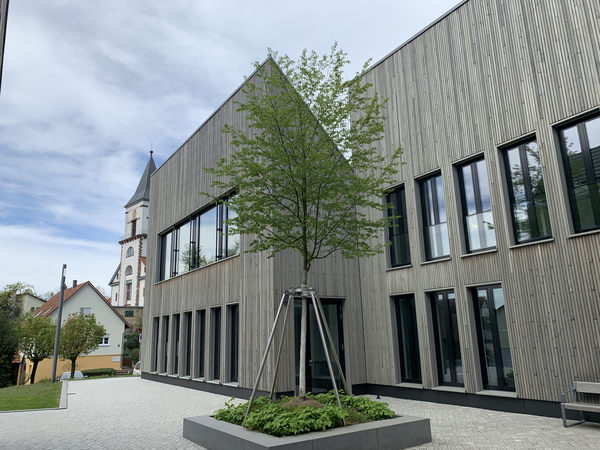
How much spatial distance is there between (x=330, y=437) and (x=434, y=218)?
6.90 meters

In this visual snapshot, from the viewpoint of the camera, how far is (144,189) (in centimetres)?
6812

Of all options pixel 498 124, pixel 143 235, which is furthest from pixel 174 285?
pixel 143 235

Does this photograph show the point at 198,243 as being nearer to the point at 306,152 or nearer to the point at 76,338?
the point at 306,152

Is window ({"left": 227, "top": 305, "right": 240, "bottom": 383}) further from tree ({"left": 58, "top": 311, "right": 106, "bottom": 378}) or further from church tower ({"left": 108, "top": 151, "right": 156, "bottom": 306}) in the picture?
church tower ({"left": 108, "top": 151, "right": 156, "bottom": 306})

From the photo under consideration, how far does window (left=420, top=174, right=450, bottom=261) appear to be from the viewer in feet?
35.8

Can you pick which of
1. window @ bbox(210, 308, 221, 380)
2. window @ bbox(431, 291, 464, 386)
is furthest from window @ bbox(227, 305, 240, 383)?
window @ bbox(431, 291, 464, 386)

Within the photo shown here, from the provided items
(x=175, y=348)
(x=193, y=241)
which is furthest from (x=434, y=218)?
(x=175, y=348)

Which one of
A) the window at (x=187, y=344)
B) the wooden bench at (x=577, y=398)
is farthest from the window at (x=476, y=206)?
the window at (x=187, y=344)

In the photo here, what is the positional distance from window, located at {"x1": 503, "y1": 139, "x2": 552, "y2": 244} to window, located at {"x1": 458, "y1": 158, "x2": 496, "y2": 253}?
550 millimetres

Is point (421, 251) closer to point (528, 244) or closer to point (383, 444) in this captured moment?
point (528, 244)

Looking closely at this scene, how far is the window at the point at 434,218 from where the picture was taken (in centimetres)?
1090

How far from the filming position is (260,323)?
1166cm

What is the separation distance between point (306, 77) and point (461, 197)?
4.93 m

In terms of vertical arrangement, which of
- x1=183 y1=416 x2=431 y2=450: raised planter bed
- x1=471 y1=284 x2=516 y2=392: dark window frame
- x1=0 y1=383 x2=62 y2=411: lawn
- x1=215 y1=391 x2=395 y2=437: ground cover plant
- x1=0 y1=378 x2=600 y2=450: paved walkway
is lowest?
x1=0 y1=378 x2=600 y2=450: paved walkway
